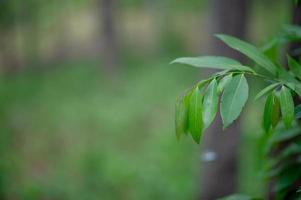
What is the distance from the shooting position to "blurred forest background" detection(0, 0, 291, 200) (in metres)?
5.80

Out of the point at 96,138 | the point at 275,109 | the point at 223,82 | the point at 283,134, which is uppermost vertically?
the point at 223,82

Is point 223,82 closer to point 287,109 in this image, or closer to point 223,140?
point 287,109

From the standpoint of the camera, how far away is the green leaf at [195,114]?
1197 millimetres

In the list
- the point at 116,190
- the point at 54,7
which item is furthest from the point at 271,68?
the point at 54,7

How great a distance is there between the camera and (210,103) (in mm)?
1202

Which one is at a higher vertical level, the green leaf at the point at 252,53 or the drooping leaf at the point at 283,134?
the green leaf at the point at 252,53

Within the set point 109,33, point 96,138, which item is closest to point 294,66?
point 96,138

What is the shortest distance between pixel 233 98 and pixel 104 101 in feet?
28.3

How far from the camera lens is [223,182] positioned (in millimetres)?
3678

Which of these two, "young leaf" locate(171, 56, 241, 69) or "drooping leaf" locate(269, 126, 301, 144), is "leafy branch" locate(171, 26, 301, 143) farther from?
"drooping leaf" locate(269, 126, 301, 144)

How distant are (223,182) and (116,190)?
242 cm

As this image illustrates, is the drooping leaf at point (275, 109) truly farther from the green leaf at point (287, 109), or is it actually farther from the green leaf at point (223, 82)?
the green leaf at point (223, 82)

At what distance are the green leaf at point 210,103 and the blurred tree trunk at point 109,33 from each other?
10.5 m

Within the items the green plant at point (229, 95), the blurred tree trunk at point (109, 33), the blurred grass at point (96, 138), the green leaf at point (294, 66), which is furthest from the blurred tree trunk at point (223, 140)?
the blurred tree trunk at point (109, 33)
